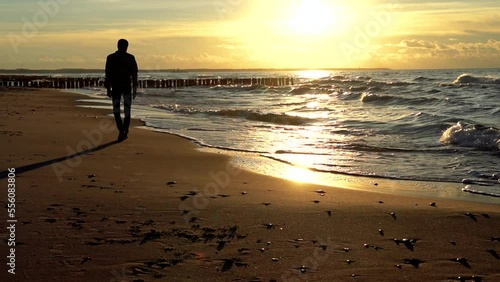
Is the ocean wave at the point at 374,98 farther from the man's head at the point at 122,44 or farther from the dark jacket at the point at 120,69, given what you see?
the man's head at the point at 122,44

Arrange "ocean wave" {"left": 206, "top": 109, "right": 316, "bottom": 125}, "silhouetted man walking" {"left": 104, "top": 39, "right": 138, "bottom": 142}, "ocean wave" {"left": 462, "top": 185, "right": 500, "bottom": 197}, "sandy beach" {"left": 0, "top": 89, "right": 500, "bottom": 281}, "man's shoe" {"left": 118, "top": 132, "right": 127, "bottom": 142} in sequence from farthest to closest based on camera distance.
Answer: "ocean wave" {"left": 206, "top": 109, "right": 316, "bottom": 125} → "man's shoe" {"left": 118, "top": 132, "right": 127, "bottom": 142} → "silhouetted man walking" {"left": 104, "top": 39, "right": 138, "bottom": 142} → "ocean wave" {"left": 462, "top": 185, "right": 500, "bottom": 197} → "sandy beach" {"left": 0, "top": 89, "right": 500, "bottom": 281}

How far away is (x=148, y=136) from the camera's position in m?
14.6

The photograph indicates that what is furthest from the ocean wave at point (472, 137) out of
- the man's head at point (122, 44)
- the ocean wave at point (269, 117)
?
the man's head at point (122, 44)

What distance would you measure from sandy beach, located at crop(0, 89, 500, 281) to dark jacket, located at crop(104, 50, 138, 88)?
329 centimetres

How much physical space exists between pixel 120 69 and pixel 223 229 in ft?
23.8

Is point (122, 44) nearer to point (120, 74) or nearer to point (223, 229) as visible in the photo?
point (120, 74)

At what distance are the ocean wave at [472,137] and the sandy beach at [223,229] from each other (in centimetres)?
736

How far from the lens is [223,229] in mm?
5680

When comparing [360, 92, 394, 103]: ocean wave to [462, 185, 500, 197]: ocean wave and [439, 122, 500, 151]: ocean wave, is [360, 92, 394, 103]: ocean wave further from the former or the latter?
[462, 185, 500, 197]: ocean wave

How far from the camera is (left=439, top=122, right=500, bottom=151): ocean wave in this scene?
14555 millimetres

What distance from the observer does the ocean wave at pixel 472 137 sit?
14555 mm

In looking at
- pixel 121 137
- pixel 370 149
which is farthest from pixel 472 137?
pixel 121 137

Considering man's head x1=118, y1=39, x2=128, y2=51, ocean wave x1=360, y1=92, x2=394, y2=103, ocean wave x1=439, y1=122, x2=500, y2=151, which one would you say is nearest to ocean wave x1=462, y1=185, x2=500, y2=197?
ocean wave x1=439, y1=122, x2=500, y2=151

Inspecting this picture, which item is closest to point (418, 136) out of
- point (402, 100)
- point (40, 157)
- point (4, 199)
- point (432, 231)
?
point (40, 157)
